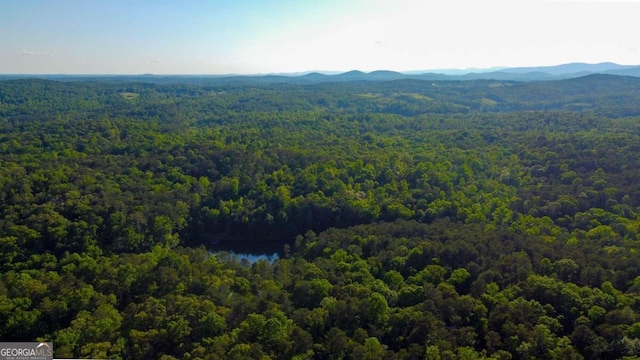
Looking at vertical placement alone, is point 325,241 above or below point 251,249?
above

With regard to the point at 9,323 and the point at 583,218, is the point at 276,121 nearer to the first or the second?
the point at 583,218

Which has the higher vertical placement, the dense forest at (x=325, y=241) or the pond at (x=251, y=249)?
the dense forest at (x=325, y=241)

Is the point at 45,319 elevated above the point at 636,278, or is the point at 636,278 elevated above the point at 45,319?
the point at 636,278

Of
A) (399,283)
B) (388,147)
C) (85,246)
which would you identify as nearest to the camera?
(399,283)

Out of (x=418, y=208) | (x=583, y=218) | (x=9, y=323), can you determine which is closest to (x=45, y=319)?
(x=9, y=323)

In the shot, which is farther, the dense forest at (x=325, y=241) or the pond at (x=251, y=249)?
the pond at (x=251, y=249)

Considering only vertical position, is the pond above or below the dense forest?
below

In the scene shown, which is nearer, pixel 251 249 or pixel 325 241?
pixel 325 241

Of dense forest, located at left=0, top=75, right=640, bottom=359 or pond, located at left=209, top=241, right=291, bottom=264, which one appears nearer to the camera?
dense forest, located at left=0, top=75, right=640, bottom=359
